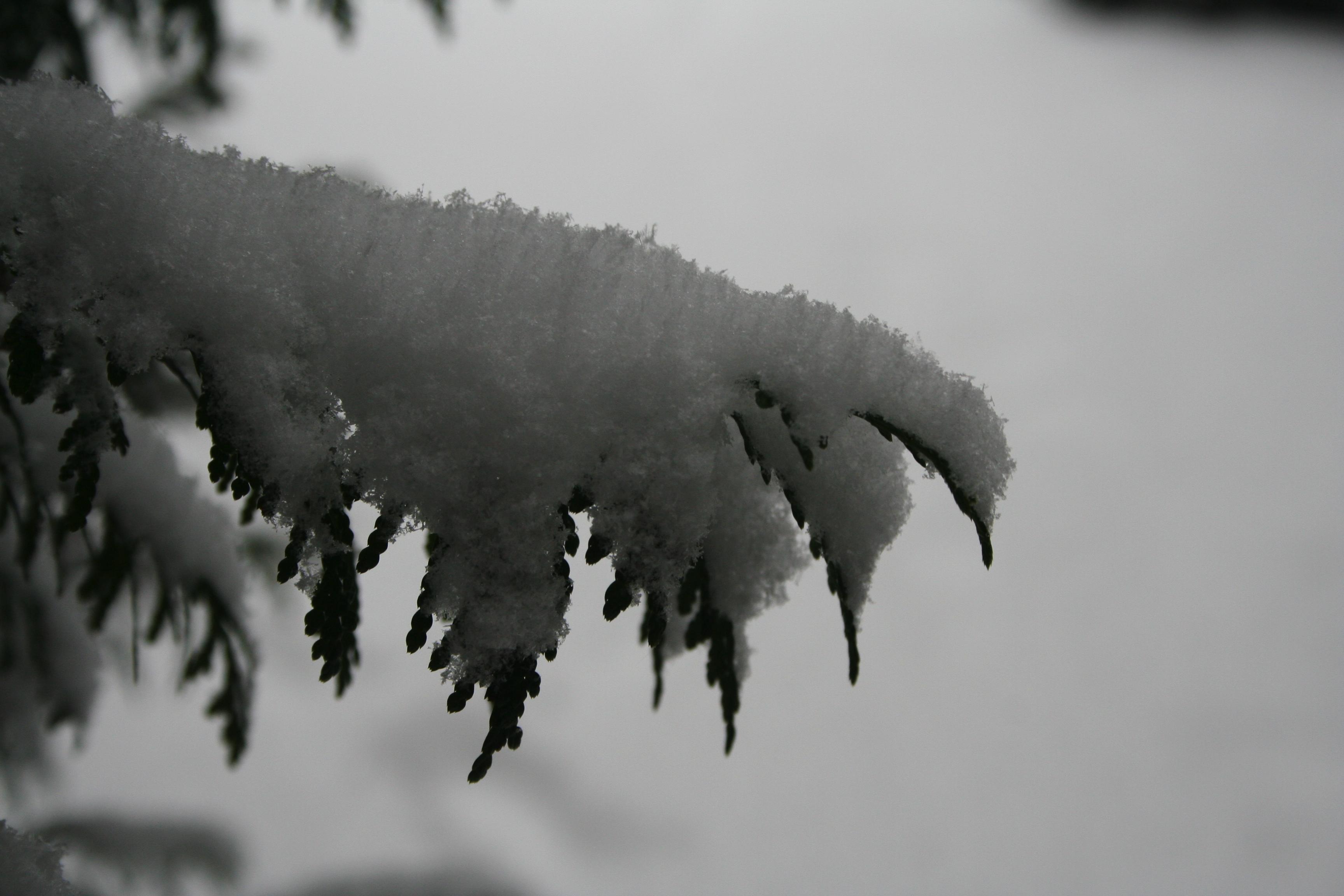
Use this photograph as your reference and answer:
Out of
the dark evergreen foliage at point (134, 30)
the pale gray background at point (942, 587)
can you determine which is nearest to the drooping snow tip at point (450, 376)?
the dark evergreen foliage at point (134, 30)

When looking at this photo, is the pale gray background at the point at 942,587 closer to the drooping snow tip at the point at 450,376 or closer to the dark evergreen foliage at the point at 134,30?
the dark evergreen foliage at the point at 134,30

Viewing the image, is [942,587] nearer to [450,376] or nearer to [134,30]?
[134,30]

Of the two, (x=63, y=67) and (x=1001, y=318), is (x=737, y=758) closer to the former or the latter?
(x=1001, y=318)

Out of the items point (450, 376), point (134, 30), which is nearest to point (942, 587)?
point (134, 30)

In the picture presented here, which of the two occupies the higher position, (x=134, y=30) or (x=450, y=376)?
(x=134, y=30)

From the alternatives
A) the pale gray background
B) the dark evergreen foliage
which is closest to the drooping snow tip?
the dark evergreen foliage

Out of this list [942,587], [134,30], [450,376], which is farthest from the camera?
[942,587]

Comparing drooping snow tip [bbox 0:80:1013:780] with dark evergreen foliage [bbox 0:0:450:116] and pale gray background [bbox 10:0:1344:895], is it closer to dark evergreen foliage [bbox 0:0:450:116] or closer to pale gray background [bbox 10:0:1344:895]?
dark evergreen foliage [bbox 0:0:450:116]
